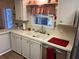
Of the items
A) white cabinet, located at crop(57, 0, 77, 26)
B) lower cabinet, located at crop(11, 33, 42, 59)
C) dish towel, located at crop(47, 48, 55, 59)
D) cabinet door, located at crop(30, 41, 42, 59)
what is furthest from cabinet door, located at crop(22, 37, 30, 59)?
white cabinet, located at crop(57, 0, 77, 26)

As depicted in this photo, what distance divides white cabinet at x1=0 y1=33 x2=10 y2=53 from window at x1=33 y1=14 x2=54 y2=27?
4.07 feet

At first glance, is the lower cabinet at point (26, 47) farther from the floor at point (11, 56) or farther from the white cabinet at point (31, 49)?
the floor at point (11, 56)

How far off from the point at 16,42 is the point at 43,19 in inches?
52.4

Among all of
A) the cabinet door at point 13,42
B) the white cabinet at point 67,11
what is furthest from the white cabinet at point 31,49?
the white cabinet at point 67,11

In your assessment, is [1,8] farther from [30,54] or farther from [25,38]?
[30,54]

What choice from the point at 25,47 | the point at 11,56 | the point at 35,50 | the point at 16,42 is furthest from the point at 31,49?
the point at 11,56

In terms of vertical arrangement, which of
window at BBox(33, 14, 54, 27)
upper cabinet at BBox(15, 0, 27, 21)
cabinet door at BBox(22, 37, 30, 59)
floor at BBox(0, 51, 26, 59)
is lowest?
floor at BBox(0, 51, 26, 59)

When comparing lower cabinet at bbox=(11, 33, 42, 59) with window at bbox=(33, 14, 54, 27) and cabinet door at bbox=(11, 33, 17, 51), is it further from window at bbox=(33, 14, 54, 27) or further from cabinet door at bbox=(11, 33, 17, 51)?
window at bbox=(33, 14, 54, 27)

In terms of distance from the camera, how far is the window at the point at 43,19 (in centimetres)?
295

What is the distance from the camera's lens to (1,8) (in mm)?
3588

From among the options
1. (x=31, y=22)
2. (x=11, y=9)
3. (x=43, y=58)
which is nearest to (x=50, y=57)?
(x=43, y=58)

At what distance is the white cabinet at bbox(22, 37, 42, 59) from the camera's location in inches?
100

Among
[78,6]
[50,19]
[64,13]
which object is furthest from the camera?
[50,19]

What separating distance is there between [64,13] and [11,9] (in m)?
2.58
